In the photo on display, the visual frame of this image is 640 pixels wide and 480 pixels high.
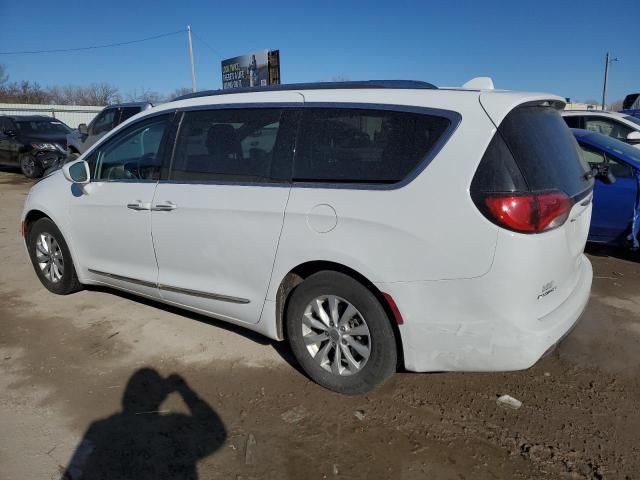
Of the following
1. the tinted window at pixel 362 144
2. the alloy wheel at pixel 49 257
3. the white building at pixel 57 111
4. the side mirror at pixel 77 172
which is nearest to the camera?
the tinted window at pixel 362 144

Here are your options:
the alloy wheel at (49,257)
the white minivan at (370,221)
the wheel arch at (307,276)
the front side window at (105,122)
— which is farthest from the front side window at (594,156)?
the front side window at (105,122)

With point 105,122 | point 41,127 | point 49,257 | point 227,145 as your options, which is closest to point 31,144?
point 41,127

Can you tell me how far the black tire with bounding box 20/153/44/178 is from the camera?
→ 14234mm

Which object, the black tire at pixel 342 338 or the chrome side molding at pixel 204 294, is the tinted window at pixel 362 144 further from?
the chrome side molding at pixel 204 294

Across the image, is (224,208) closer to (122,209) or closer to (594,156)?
(122,209)

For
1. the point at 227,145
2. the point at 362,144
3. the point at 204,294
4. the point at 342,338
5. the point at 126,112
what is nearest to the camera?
the point at 362,144

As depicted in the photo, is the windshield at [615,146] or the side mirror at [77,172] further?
the windshield at [615,146]

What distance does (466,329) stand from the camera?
8.59 ft

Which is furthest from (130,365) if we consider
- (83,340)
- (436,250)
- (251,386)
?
(436,250)

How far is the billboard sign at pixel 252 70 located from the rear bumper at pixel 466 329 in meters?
19.1

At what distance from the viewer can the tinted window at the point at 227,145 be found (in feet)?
10.6

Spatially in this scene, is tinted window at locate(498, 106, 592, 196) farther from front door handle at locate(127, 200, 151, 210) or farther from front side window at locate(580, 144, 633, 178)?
front side window at locate(580, 144, 633, 178)

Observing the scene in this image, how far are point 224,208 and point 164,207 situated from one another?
23.1 inches

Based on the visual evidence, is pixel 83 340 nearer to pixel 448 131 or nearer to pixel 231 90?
pixel 231 90
